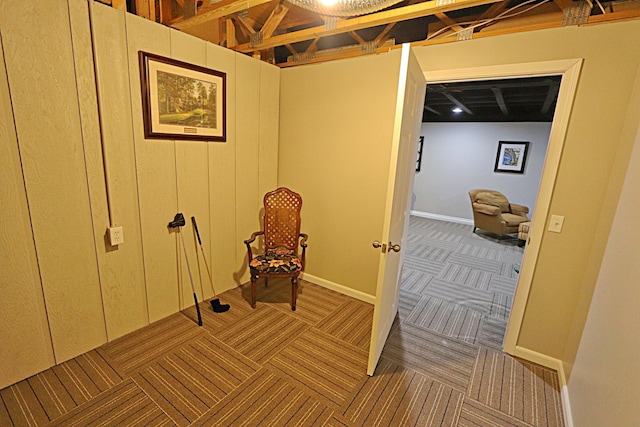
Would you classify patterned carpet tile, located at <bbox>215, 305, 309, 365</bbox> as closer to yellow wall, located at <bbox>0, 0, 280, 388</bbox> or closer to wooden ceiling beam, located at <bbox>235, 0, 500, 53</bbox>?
yellow wall, located at <bbox>0, 0, 280, 388</bbox>

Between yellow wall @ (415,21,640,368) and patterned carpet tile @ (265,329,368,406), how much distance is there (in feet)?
4.33

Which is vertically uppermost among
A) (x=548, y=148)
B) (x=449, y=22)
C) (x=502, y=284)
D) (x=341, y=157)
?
(x=449, y=22)

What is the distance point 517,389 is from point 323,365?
1.30 metres

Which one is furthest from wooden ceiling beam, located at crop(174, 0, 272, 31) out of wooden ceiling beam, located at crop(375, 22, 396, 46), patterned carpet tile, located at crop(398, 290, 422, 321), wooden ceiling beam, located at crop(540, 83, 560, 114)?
wooden ceiling beam, located at crop(540, 83, 560, 114)

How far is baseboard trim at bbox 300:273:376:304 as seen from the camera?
9.89ft

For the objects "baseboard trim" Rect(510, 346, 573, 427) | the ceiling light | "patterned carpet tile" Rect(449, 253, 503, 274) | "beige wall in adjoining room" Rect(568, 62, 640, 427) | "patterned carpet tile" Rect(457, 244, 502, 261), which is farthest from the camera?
"patterned carpet tile" Rect(457, 244, 502, 261)

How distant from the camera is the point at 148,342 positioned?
224 cm

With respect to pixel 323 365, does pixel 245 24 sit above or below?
above

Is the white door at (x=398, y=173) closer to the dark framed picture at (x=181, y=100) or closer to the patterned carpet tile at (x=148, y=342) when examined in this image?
the patterned carpet tile at (x=148, y=342)

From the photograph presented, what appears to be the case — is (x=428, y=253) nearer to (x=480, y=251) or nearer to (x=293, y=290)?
(x=480, y=251)

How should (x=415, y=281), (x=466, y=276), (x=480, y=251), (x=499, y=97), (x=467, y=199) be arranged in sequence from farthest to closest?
(x=467, y=199), (x=480, y=251), (x=499, y=97), (x=466, y=276), (x=415, y=281)

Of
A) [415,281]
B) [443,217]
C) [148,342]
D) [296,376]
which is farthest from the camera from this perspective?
[443,217]

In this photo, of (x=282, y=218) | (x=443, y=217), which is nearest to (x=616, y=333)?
(x=282, y=218)

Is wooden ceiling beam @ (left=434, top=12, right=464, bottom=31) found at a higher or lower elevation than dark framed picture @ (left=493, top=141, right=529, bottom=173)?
higher
